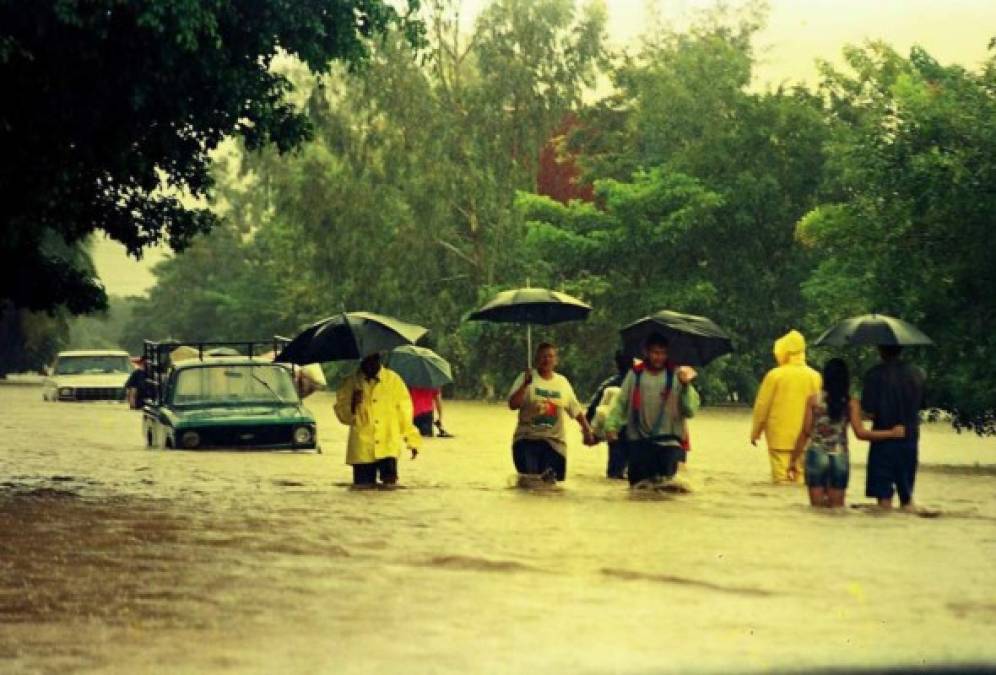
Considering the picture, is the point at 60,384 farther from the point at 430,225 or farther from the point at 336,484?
the point at 336,484

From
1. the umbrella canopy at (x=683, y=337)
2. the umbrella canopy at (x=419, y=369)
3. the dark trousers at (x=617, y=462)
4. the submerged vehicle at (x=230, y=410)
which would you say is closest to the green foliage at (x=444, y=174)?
the umbrella canopy at (x=419, y=369)

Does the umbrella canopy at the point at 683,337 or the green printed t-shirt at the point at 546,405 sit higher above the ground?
the umbrella canopy at the point at 683,337

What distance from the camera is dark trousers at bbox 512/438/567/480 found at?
71.6 ft

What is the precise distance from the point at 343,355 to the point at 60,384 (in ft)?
116

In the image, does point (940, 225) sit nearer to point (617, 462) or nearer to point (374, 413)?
point (617, 462)

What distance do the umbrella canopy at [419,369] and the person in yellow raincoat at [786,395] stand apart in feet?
34.3

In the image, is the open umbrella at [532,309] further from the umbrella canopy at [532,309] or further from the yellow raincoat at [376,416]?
the yellow raincoat at [376,416]

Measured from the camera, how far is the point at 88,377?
189 ft

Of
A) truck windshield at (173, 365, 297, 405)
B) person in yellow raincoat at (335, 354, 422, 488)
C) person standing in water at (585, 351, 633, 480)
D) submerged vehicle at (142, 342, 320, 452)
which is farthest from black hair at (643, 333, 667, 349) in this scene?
truck windshield at (173, 365, 297, 405)

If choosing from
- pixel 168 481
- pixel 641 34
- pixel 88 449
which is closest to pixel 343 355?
pixel 168 481

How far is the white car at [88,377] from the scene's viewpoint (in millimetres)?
56875

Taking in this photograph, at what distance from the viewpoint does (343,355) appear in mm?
23219

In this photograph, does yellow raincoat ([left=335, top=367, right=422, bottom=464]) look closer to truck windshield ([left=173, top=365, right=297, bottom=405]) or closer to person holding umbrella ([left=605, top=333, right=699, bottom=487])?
person holding umbrella ([left=605, top=333, right=699, bottom=487])

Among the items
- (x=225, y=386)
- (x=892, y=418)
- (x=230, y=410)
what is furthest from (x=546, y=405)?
(x=225, y=386)
